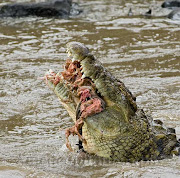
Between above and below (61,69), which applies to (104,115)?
above

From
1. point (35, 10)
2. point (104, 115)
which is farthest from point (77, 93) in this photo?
point (35, 10)

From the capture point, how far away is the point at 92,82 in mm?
3934

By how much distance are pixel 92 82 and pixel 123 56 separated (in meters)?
5.73

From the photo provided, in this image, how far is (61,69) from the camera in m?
8.72

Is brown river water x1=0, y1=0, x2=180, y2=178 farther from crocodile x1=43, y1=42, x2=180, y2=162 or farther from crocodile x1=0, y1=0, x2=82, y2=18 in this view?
crocodile x1=0, y1=0, x2=82, y2=18

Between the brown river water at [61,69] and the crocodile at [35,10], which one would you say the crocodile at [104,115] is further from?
the crocodile at [35,10]

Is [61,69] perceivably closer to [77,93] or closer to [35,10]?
[77,93]

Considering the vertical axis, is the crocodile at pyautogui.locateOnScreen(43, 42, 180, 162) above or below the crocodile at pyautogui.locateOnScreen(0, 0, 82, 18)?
above

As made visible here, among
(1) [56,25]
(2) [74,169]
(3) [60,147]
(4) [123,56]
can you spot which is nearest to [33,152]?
(3) [60,147]

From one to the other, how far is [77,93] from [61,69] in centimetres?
467

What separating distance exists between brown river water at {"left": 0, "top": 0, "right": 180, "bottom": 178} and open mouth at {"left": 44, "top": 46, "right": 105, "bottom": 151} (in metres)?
0.46

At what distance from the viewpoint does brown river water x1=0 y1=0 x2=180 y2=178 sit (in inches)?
165

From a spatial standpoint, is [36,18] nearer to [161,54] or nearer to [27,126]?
[161,54]

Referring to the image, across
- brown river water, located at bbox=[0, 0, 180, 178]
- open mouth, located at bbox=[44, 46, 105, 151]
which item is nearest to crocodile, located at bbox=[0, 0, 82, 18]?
brown river water, located at bbox=[0, 0, 180, 178]
